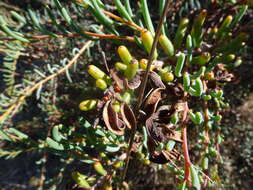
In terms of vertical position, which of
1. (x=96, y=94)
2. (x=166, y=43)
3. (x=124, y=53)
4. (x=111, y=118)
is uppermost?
(x=96, y=94)

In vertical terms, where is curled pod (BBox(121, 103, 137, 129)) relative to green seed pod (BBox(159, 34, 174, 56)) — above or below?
below

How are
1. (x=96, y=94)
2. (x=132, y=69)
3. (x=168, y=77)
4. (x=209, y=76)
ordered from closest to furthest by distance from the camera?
1. (x=132, y=69)
2. (x=168, y=77)
3. (x=209, y=76)
4. (x=96, y=94)

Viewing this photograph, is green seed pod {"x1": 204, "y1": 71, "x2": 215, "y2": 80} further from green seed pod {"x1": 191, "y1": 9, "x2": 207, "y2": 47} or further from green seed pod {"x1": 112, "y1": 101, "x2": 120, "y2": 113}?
green seed pod {"x1": 112, "y1": 101, "x2": 120, "y2": 113}

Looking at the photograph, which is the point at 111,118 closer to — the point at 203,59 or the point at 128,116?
the point at 128,116

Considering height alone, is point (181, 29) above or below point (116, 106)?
above

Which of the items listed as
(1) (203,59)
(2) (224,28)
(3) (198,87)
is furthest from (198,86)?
(2) (224,28)

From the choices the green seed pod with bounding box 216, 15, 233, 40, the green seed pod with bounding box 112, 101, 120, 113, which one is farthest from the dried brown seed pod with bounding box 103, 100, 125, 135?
the green seed pod with bounding box 216, 15, 233, 40

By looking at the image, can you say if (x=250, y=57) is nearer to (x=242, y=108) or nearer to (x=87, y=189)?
(x=242, y=108)

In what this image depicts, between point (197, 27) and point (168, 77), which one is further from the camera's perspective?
point (197, 27)
